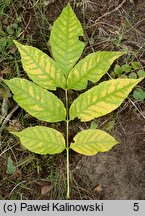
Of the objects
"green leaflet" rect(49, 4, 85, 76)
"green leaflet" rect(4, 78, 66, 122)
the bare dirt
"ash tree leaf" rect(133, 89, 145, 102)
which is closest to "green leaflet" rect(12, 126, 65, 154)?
"green leaflet" rect(4, 78, 66, 122)

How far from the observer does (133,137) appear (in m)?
1.93

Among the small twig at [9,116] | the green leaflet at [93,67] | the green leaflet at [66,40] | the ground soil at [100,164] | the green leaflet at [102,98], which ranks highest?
the green leaflet at [66,40]

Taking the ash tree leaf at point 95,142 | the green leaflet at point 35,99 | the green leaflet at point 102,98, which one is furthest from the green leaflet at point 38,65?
the ash tree leaf at point 95,142

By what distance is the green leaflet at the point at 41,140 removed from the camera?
1.84 meters

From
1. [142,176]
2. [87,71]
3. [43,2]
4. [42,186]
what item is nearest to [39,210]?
[42,186]

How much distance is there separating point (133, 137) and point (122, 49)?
1.41 feet

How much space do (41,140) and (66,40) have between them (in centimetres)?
47

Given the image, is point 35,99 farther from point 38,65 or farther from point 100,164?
point 100,164

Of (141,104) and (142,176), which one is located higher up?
(141,104)

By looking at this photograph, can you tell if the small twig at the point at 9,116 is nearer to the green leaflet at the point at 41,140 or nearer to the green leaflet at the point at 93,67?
the green leaflet at the point at 41,140

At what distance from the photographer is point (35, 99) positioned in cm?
185

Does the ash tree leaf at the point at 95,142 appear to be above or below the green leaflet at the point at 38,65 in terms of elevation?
below

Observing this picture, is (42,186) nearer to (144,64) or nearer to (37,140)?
(37,140)

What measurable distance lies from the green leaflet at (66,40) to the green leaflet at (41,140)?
287mm
